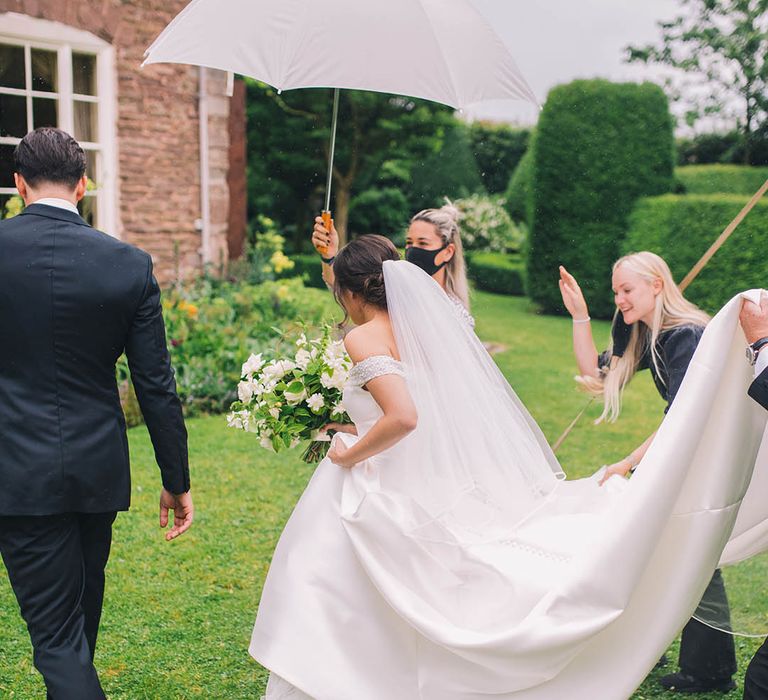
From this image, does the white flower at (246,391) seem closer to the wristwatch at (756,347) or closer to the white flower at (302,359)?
the white flower at (302,359)

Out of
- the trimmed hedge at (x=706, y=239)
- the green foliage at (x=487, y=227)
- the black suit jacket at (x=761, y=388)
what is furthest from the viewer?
the green foliage at (x=487, y=227)

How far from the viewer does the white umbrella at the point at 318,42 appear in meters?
3.70

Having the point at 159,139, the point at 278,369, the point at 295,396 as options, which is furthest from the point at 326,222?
the point at 159,139

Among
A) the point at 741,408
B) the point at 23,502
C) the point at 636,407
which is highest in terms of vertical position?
the point at 741,408

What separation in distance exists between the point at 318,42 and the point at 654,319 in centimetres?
178

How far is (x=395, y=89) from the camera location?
151 inches

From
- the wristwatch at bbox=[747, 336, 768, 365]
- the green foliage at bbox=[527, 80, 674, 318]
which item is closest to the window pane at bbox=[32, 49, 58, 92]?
the wristwatch at bbox=[747, 336, 768, 365]

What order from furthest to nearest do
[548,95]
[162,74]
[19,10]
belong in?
[548,95] → [162,74] → [19,10]

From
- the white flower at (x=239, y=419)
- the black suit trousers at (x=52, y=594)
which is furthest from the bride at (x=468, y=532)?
the black suit trousers at (x=52, y=594)

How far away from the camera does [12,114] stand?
7.93 metres

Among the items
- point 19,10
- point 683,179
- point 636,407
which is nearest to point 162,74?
point 19,10

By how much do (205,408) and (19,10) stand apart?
3751mm

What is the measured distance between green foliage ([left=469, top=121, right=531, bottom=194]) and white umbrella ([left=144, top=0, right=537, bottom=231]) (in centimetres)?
1975

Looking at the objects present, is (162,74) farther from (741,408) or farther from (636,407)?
(741,408)
